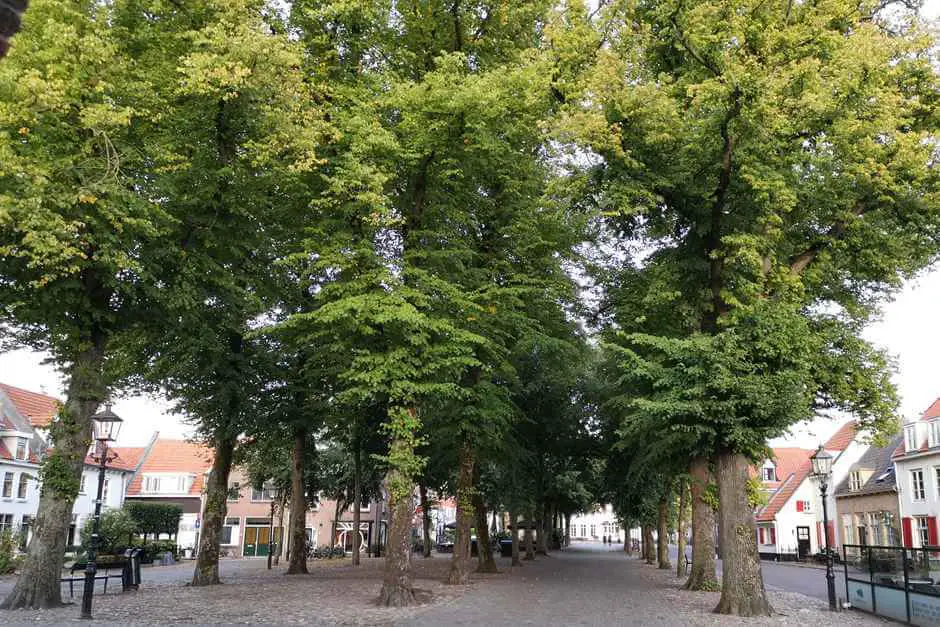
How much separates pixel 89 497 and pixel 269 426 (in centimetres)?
3286

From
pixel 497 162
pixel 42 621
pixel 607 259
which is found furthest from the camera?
pixel 607 259

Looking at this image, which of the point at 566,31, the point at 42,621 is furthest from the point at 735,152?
the point at 42,621

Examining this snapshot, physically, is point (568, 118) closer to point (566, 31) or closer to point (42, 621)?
point (566, 31)

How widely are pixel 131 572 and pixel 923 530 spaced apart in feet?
136

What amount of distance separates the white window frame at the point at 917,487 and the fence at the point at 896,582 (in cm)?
2781

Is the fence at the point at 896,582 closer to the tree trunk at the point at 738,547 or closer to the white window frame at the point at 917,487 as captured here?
the tree trunk at the point at 738,547

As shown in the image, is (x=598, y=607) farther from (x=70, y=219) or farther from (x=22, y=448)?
(x=22, y=448)

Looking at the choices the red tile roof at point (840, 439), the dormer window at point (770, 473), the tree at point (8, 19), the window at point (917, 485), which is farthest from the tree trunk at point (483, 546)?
the dormer window at point (770, 473)

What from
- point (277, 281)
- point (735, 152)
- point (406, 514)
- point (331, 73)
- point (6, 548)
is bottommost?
point (6, 548)

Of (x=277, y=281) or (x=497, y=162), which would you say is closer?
(x=497, y=162)

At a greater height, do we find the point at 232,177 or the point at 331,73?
the point at 331,73

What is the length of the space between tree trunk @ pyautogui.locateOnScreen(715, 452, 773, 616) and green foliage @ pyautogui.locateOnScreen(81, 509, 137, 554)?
1337 inches

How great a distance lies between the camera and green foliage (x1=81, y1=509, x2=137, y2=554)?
38750 millimetres

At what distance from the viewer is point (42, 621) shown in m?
12.7
